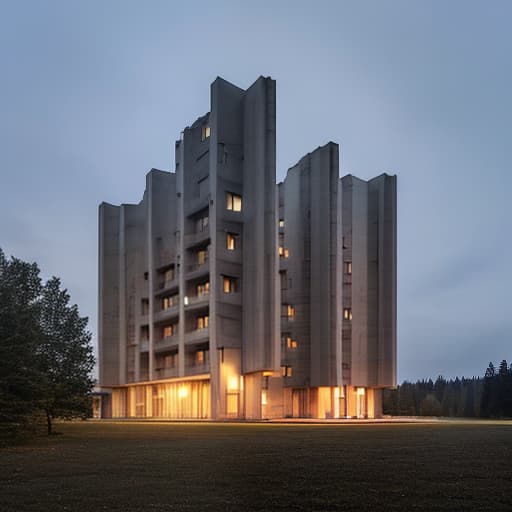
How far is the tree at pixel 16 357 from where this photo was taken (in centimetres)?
2467

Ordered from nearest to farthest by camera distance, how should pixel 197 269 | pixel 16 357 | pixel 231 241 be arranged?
pixel 16 357 → pixel 231 241 → pixel 197 269

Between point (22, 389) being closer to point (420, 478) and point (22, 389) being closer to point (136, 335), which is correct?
point (420, 478)

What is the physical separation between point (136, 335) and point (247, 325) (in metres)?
24.5

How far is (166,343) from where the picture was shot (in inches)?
2793

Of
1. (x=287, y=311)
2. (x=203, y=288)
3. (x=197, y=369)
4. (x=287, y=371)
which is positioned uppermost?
(x=203, y=288)

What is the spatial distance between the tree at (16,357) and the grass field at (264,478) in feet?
13.3

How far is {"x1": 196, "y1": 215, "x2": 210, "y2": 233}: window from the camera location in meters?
67.2

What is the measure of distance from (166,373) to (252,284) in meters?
18.1

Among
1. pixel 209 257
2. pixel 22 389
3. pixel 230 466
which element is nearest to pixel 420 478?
pixel 230 466

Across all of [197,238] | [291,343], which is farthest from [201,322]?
[291,343]

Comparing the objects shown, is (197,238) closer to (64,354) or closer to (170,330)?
(170,330)

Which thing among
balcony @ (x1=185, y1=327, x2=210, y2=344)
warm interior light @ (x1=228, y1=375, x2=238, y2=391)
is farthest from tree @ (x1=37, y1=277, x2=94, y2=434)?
balcony @ (x1=185, y1=327, x2=210, y2=344)

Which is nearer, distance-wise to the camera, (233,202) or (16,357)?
(16,357)

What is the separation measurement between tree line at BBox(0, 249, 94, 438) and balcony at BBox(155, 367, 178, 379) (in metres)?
35.6
